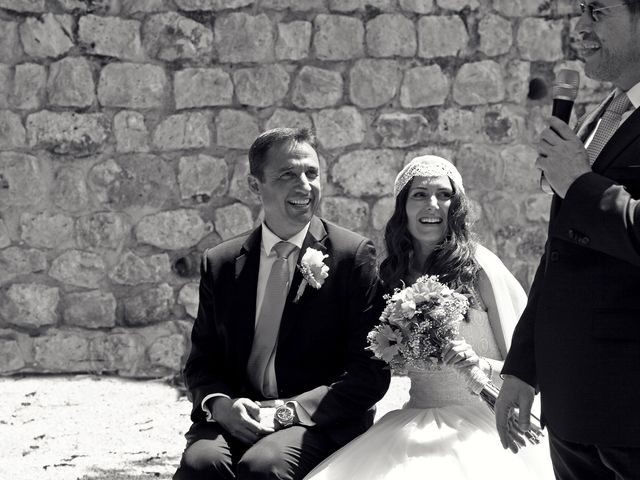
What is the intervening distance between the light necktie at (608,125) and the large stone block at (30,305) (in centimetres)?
495

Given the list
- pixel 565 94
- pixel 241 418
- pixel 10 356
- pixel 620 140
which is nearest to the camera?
pixel 620 140

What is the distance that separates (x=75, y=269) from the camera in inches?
261

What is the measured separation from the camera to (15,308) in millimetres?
6574

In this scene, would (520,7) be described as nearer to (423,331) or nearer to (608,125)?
(423,331)

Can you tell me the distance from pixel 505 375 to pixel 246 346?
1.41 metres

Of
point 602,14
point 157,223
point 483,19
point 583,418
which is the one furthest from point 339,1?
point 583,418

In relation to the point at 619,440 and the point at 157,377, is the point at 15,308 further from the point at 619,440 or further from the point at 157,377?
the point at 619,440

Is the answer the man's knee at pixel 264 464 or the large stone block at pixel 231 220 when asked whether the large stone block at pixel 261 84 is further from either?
the man's knee at pixel 264 464

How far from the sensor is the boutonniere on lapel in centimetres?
379

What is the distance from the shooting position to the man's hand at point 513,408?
2.60 meters

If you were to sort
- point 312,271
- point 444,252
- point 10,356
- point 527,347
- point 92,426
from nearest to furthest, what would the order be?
point 527,347 < point 312,271 < point 444,252 < point 92,426 < point 10,356

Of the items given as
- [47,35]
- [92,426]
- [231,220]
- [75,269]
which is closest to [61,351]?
[75,269]

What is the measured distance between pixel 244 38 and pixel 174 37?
0.49m

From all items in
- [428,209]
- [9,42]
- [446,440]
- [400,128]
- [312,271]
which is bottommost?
[446,440]
